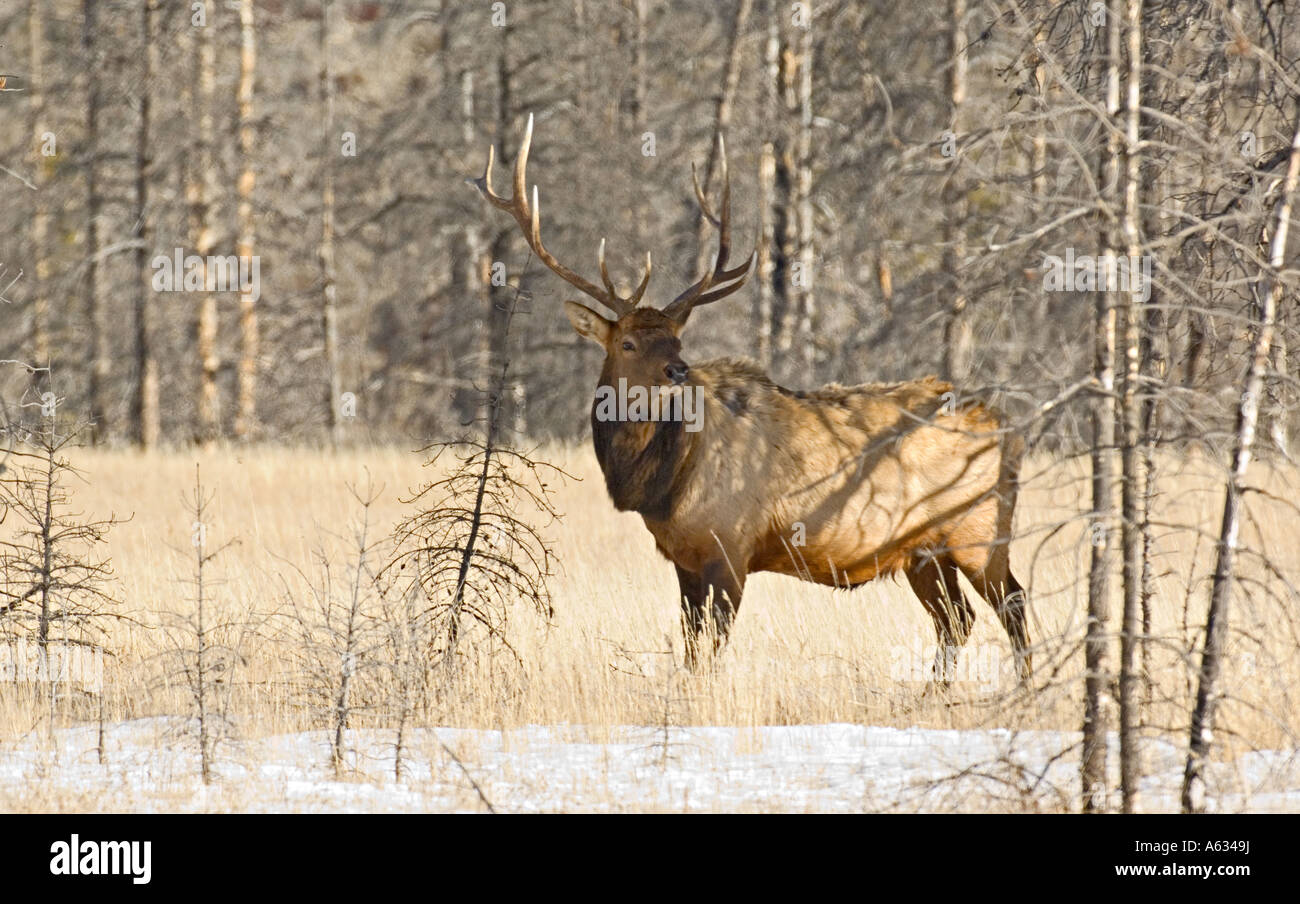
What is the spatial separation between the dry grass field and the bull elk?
1.16 ft

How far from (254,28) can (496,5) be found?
3.41 meters

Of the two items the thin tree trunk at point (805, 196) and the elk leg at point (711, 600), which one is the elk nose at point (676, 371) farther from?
the thin tree trunk at point (805, 196)

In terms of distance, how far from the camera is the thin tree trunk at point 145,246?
20.1 m

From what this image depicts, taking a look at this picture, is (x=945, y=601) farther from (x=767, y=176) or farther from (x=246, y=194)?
(x=246, y=194)

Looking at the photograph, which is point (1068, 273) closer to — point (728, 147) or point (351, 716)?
point (351, 716)

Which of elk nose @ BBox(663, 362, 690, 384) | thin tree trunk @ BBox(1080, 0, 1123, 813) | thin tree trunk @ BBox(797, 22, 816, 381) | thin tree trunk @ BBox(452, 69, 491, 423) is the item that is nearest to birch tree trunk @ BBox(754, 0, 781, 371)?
thin tree trunk @ BBox(797, 22, 816, 381)

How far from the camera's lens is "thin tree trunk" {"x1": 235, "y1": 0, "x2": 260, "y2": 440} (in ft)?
68.0

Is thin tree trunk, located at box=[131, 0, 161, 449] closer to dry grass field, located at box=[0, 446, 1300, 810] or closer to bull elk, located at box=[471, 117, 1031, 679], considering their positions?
dry grass field, located at box=[0, 446, 1300, 810]

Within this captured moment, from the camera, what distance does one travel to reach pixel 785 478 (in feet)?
26.7

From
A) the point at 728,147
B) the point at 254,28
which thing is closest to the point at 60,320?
the point at 254,28

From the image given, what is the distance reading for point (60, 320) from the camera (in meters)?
29.5

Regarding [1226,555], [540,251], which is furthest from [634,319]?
[1226,555]

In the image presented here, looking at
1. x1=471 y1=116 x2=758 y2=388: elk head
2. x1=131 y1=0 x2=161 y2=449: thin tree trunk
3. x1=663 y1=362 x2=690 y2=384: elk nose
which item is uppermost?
x1=131 y1=0 x2=161 y2=449: thin tree trunk

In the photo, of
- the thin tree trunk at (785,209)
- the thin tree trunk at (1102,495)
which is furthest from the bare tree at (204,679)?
the thin tree trunk at (785,209)
